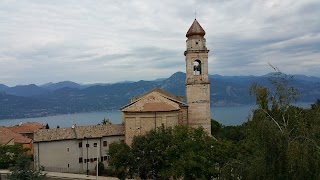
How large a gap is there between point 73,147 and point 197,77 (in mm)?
16320

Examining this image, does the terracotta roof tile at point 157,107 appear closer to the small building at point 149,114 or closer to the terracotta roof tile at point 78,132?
the small building at point 149,114

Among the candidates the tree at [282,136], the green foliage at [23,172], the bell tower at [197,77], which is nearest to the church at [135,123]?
the bell tower at [197,77]

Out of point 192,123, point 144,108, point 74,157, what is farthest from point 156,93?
point 74,157

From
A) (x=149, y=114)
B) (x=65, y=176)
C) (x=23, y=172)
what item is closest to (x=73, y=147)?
(x=65, y=176)

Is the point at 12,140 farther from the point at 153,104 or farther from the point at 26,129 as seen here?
the point at 153,104

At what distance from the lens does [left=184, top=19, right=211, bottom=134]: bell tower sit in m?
39.2

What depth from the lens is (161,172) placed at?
24.9 metres

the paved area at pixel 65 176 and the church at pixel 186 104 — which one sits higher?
the church at pixel 186 104

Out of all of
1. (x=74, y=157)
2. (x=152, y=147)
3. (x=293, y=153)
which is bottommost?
(x=74, y=157)

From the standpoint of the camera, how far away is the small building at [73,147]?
1474 inches

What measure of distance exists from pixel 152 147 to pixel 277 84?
12298 mm

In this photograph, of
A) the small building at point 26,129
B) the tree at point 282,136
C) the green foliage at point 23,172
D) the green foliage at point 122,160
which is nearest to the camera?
the tree at point 282,136

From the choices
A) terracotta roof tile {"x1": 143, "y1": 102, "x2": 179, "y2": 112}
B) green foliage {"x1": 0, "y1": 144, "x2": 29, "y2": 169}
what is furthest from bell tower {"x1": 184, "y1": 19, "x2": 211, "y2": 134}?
green foliage {"x1": 0, "y1": 144, "x2": 29, "y2": 169}

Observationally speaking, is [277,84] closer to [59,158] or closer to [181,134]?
[181,134]
